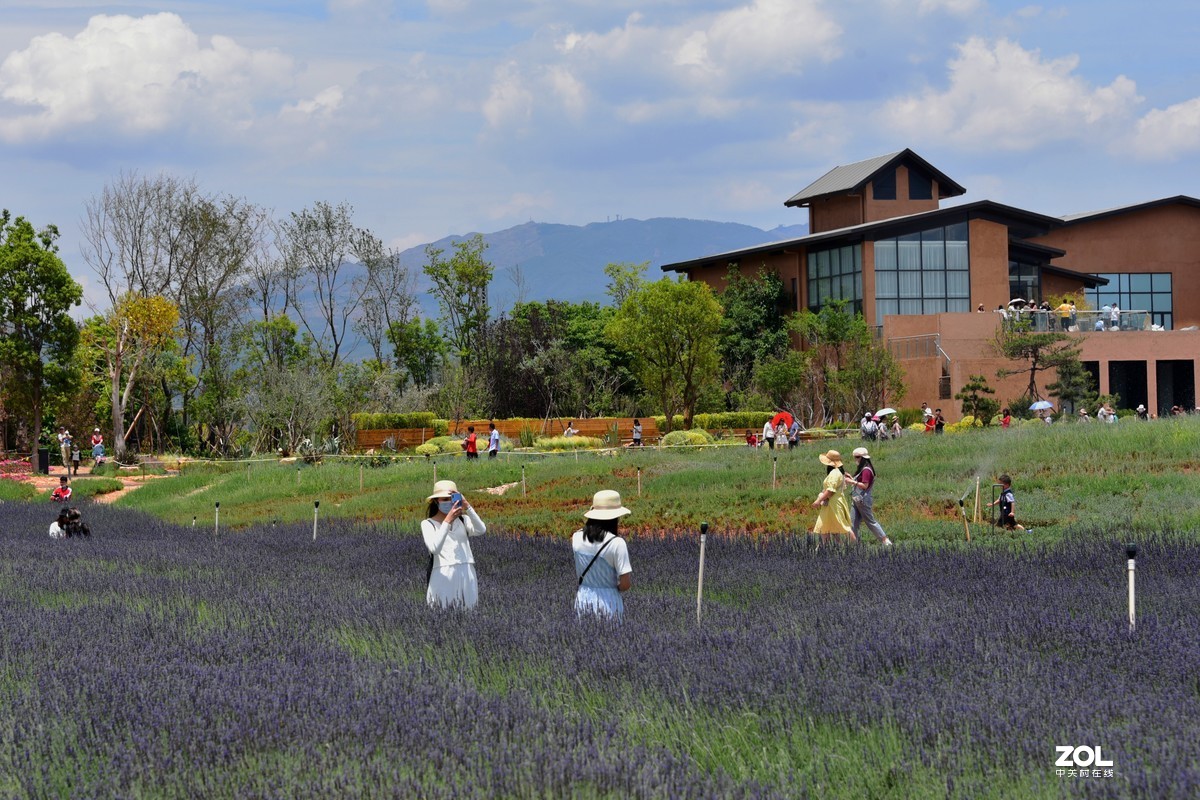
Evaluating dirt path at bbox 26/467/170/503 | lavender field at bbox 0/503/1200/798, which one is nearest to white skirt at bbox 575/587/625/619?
lavender field at bbox 0/503/1200/798

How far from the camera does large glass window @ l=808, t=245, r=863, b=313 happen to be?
52688mm

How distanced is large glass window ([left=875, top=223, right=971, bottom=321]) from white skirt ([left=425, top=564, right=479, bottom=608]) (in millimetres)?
44756

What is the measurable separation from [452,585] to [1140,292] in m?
61.2

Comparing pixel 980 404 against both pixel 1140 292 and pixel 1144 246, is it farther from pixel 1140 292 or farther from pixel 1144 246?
pixel 1144 246

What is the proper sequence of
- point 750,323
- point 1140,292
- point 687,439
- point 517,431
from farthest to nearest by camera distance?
point 1140,292, point 750,323, point 517,431, point 687,439

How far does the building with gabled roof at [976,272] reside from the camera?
4631cm

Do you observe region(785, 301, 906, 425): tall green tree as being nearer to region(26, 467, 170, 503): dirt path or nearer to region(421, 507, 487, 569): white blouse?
region(26, 467, 170, 503): dirt path

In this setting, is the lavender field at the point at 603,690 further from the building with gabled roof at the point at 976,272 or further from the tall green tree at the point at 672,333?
the building with gabled roof at the point at 976,272

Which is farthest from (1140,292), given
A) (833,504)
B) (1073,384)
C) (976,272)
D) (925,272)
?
(833,504)

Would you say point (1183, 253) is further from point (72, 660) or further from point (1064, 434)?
point (72, 660)

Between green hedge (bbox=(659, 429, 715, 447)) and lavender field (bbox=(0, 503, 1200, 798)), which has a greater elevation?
green hedge (bbox=(659, 429, 715, 447))

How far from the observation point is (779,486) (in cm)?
2381

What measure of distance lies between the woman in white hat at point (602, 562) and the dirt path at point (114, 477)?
2491 centimetres

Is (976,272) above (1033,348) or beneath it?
above
